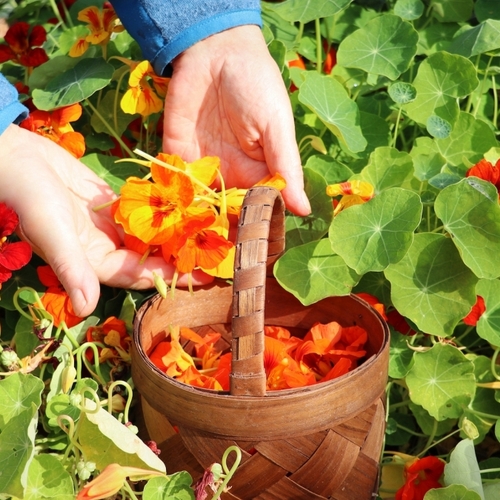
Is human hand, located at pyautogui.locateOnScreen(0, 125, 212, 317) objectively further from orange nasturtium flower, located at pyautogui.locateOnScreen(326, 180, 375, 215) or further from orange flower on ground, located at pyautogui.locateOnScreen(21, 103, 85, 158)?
orange nasturtium flower, located at pyautogui.locateOnScreen(326, 180, 375, 215)

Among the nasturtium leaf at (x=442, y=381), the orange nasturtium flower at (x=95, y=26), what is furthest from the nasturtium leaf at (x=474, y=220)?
the orange nasturtium flower at (x=95, y=26)

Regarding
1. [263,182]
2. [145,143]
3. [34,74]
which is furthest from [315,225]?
[34,74]

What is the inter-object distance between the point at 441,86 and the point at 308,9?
370 mm

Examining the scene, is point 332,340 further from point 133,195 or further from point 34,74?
point 34,74

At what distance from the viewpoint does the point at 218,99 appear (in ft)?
5.33

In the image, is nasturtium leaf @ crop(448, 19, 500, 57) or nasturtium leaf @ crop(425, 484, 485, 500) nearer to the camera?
nasturtium leaf @ crop(425, 484, 485, 500)

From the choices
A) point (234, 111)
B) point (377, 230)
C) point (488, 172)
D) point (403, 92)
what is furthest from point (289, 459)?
point (403, 92)

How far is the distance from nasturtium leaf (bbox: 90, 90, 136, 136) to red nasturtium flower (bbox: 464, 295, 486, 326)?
93cm

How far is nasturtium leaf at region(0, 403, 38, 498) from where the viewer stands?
1.03 m

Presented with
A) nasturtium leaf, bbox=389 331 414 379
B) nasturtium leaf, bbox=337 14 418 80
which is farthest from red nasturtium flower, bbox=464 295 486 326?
nasturtium leaf, bbox=337 14 418 80

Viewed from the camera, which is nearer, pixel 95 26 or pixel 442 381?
pixel 442 381

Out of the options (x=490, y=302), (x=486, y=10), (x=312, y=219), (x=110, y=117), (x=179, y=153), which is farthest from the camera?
(x=486, y=10)

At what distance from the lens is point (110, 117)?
1.78 m

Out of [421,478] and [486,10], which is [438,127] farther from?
[421,478]
